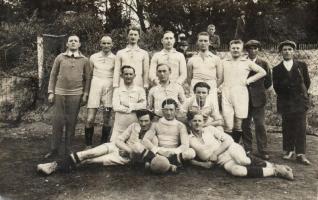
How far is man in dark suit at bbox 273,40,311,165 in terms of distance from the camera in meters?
6.34

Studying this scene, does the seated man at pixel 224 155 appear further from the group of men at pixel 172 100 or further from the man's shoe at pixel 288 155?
the man's shoe at pixel 288 155

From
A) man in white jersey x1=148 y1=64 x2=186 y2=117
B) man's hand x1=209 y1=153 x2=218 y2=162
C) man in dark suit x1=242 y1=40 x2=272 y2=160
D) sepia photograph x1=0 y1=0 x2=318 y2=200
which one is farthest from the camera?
man in dark suit x1=242 y1=40 x2=272 y2=160

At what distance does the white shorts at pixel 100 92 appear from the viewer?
6570 mm

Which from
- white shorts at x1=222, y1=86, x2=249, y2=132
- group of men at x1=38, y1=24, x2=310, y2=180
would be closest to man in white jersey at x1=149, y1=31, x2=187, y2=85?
group of men at x1=38, y1=24, x2=310, y2=180

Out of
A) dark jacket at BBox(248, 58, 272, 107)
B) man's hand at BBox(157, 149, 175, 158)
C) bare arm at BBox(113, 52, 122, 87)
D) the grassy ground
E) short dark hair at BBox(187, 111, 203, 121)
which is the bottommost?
the grassy ground

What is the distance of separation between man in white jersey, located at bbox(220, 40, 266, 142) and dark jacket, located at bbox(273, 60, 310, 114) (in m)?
0.33

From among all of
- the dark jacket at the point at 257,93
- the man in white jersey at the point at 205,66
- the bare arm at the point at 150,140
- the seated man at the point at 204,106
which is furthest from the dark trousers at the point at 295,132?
the bare arm at the point at 150,140

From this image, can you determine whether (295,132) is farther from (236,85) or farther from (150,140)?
(150,140)

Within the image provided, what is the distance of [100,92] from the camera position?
21.6 ft

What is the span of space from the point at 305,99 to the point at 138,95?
252 cm

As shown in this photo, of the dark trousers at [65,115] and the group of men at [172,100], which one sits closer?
the group of men at [172,100]

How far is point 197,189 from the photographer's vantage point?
5035 millimetres

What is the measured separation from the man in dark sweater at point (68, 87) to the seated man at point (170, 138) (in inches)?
54.2

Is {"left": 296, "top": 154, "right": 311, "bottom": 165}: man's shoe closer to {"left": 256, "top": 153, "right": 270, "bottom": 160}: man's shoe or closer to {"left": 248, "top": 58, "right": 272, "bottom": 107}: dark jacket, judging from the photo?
{"left": 256, "top": 153, "right": 270, "bottom": 160}: man's shoe
